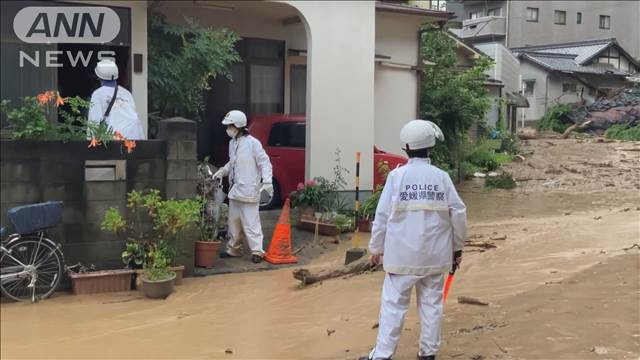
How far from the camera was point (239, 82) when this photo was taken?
13.8 m

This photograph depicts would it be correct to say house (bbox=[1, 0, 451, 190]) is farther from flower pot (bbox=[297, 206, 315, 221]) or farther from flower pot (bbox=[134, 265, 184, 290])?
flower pot (bbox=[134, 265, 184, 290])

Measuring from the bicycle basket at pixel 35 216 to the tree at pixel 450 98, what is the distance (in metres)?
9.98

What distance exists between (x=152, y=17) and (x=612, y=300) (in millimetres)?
8168

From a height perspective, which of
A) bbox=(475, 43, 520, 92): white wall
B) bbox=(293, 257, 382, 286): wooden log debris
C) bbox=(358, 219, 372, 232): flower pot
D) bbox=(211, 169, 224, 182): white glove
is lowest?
bbox=(293, 257, 382, 286): wooden log debris

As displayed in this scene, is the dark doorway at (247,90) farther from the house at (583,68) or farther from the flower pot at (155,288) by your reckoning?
the flower pot at (155,288)

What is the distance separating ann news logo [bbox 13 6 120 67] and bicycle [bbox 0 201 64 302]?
11.5 feet

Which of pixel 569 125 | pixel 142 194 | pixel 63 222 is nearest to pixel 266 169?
pixel 142 194

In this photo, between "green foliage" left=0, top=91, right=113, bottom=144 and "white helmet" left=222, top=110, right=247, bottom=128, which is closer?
"green foliage" left=0, top=91, right=113, bottom=144

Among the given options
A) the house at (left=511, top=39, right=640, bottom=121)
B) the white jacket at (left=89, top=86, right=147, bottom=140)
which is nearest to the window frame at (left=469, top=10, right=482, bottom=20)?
the house at (left=511, top=39, right=640, bottom=121)

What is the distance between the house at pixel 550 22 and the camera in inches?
369

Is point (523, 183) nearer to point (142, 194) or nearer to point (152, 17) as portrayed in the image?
point (152, 17)

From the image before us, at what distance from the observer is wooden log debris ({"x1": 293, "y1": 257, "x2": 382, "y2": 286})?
24.4ft

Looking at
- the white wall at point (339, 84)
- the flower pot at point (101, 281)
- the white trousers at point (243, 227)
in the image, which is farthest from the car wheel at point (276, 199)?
the flower pot at point (101, 281)

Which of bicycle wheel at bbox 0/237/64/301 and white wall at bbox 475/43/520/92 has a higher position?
white wall at bbox 475/43/520/92
